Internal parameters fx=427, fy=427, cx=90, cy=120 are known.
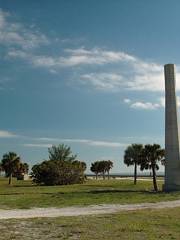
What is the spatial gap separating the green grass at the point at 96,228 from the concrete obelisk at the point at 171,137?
26.2 metres

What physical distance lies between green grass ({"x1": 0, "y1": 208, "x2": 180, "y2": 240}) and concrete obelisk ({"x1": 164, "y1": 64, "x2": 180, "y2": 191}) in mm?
26166

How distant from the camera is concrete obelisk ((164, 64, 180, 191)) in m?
44.9

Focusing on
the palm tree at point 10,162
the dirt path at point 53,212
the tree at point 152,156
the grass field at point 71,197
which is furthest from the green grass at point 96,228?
the palm tree at point 10,162

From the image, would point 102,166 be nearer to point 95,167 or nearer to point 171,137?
point 95,167

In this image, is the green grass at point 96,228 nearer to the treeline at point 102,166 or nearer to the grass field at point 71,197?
the grass field at point 71,197

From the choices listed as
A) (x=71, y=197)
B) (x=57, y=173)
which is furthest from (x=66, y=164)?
(x=71, y=197)

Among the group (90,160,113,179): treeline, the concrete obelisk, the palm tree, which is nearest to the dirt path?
the concrete obelisk

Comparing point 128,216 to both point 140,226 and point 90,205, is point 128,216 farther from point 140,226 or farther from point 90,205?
point 90,205

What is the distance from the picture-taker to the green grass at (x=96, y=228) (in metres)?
13.7

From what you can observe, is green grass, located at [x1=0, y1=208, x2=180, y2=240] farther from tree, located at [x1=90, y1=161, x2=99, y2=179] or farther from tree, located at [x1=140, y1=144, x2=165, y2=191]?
tree, located at [x1=90, y1=161, x2=99, y2=179]

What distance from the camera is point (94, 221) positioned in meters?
17.4

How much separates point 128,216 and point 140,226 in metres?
3.19

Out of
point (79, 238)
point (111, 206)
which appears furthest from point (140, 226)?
point (111, 206)

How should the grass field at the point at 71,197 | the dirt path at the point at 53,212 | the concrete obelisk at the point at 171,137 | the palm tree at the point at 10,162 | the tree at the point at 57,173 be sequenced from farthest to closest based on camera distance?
the palm tree at the point at 10,162 → the tree at the point at 57,173 → the concrete obelisk at the point at 171,137 → the grass field at the point at 71,197 → the dirt path at the point at 53,212
